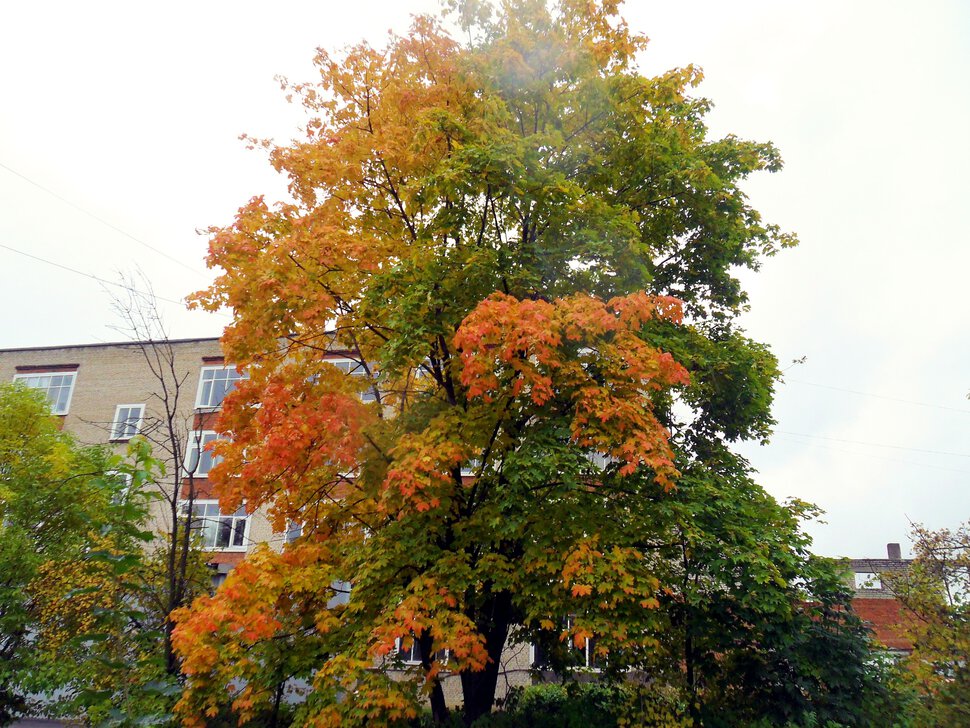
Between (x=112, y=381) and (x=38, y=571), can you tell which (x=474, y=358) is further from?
(x=112, y=381)

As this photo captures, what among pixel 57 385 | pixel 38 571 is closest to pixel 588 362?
pixel 38 571

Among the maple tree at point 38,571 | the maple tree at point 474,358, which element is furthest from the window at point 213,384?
the maple tree at point 474,358

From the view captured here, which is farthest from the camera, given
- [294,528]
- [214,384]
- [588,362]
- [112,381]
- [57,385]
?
[57,385]

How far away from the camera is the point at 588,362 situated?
9523 millimetres

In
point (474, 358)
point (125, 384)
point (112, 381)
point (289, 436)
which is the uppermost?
point (112, 381)

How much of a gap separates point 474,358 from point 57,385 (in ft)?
114

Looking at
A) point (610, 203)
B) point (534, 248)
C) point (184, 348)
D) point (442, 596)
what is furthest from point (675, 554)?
point (184, 348)

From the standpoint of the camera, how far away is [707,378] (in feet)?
38.8

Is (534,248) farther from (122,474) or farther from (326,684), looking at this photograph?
(122,474)

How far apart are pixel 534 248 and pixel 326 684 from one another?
6.88 meters

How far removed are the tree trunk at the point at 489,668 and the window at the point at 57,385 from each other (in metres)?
31.1

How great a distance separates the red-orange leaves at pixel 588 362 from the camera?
8.40m

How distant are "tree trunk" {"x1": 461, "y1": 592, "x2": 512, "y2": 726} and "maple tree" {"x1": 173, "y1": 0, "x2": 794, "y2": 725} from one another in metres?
0.06

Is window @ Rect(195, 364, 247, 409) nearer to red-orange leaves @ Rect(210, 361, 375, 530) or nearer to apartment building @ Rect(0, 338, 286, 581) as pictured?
apartment building @ Rect(0, 338, 286, 581)
